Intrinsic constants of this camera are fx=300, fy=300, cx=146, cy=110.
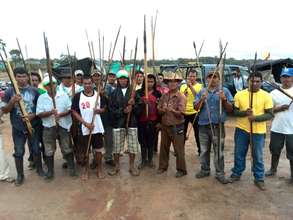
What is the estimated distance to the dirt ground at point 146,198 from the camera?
11.8ft

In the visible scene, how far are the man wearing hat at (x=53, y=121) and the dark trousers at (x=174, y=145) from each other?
151 cm

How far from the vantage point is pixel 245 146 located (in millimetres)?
4402

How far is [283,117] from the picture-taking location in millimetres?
4445

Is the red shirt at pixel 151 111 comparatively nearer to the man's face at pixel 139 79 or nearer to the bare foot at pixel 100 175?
the man's face at pixel 139 79

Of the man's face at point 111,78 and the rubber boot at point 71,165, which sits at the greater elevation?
the man's face at point 111,78

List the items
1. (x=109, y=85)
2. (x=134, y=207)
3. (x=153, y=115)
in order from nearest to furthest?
(x=134, y=207) → (x=153, y=115) → (x=109, y=85)

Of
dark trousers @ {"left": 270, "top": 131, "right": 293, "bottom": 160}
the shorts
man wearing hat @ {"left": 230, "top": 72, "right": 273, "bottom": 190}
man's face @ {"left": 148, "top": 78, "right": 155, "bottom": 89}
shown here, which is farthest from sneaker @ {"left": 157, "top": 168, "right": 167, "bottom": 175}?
dark trousers @ {"left": 270, "top": 131, "right": 293, "bottom": 160}

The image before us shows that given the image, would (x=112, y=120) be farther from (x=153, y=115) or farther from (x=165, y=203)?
(x=165, y=203)

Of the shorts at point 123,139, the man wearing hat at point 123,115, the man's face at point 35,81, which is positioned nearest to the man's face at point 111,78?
the man wearing hat at point 123,115

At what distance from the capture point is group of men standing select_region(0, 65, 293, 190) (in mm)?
4309

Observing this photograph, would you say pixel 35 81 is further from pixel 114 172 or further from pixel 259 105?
pixel 259 105

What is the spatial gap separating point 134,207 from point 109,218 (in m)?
0.40

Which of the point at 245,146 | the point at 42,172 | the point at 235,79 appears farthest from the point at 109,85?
the point at 235,79

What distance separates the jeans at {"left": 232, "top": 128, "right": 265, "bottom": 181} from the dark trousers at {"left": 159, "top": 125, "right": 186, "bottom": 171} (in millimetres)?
819
